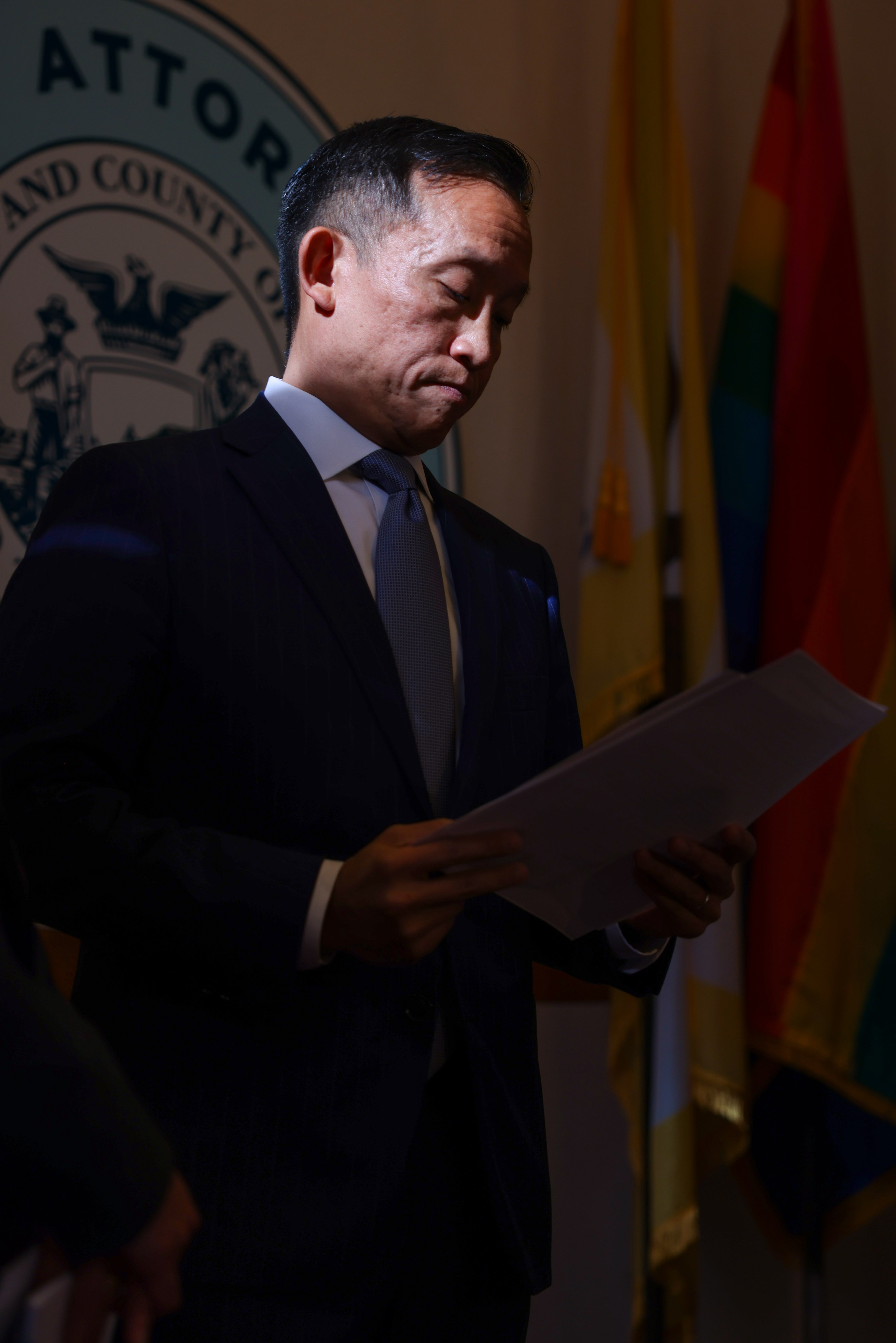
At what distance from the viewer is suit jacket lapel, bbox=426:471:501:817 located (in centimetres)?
109

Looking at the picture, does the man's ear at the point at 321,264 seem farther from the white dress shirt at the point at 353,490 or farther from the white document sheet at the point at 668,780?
the white document sheet at the point at 668,780

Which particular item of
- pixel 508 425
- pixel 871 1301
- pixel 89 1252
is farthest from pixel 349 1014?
pixel 871 1301

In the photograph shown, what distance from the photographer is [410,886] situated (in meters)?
0.84

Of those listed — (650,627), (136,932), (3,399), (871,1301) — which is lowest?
(871,1301)

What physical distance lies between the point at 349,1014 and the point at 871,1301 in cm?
204

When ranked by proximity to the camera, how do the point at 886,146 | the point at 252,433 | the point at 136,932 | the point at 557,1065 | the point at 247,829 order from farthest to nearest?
the point at 886,146
the point at 557,1065
the point at 252,433
the point at 247,829
the point at 136,932

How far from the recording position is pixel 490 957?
1.10 metres

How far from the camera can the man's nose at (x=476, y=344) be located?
1204 millimetres

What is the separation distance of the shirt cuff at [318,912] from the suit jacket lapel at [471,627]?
18 cm

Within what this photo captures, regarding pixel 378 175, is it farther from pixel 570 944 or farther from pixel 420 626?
pixel 570 944

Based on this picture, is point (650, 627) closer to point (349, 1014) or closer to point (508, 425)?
point (508, 425)

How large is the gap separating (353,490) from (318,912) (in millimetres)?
501

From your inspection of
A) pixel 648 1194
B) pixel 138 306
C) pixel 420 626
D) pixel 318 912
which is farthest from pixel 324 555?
pixel 648 1194

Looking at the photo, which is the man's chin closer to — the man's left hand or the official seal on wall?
the man's left hand
